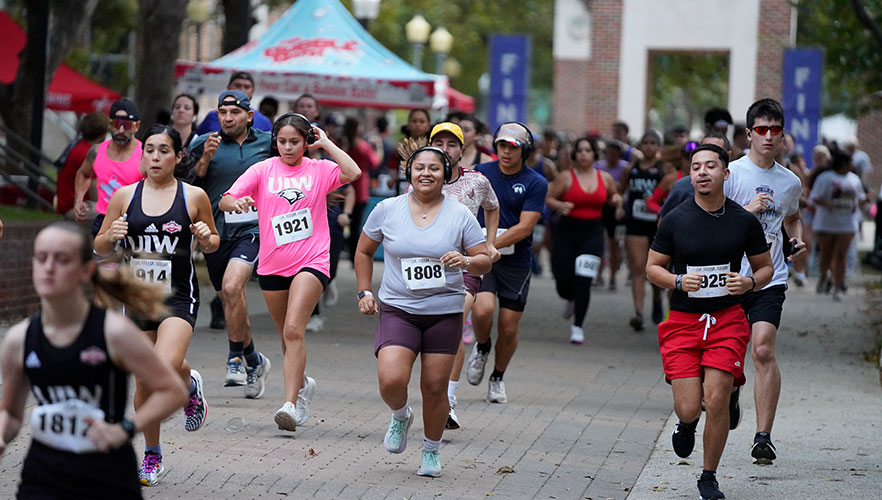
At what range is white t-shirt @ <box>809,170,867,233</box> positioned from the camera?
18.3 m

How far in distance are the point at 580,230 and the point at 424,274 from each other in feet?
21.3

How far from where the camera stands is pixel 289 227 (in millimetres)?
8133

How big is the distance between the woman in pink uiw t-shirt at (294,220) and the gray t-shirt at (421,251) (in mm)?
1135

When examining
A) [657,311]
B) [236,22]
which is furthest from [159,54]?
[657,311]

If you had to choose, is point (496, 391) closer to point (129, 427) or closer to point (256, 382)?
point (256, 382)

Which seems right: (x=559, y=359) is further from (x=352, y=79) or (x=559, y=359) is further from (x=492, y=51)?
(x=492, y=51)

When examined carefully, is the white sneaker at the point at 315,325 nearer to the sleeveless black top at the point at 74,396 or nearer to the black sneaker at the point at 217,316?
the black sneaker at the point at 217,316

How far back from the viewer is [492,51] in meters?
22.1

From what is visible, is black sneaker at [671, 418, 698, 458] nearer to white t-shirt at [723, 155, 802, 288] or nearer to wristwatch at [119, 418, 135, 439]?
white t-shirt at [723, 155, 802, 288]

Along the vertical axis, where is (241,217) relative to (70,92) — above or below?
below

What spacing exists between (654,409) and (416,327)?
3.36m

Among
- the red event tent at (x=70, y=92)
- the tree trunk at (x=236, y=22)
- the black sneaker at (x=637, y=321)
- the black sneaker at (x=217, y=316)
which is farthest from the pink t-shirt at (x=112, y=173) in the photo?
the tree trunk at (x=236, y=22)

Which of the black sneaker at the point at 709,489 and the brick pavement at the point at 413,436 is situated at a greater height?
the black sneaker at the point at 709,489

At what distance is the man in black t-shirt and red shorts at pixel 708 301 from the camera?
6.55m
